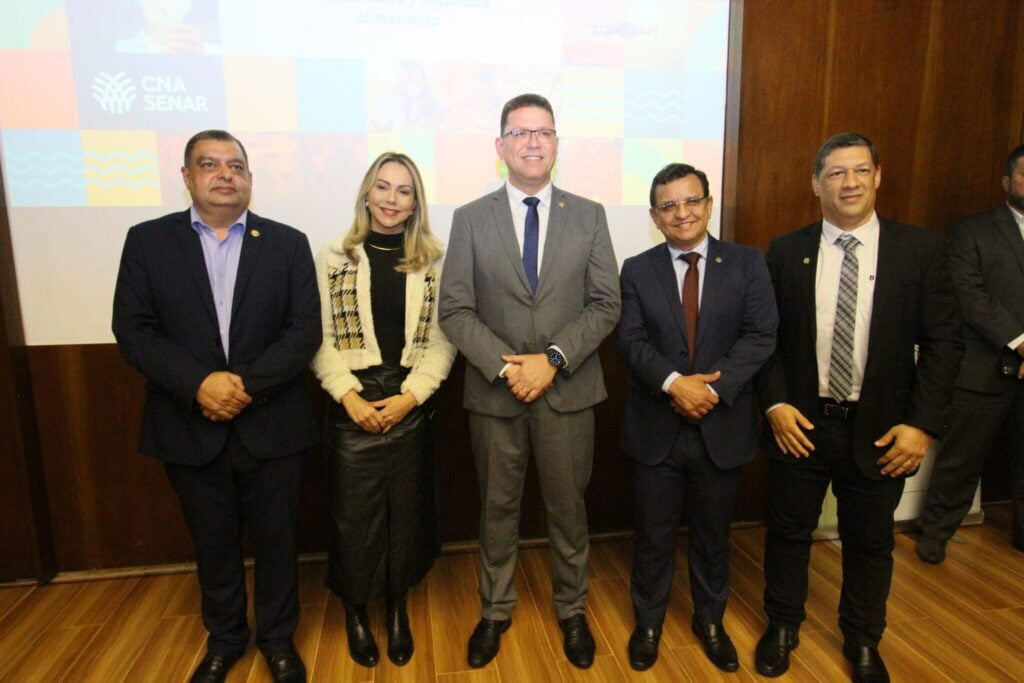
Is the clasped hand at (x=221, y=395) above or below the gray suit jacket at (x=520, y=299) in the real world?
below

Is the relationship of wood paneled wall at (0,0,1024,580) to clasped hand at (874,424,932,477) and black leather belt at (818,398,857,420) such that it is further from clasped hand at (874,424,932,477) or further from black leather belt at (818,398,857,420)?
clasped hand at (874,424,932,477)

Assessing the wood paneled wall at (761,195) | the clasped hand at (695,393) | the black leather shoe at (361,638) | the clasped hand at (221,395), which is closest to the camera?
the clasped hand at (221,395)

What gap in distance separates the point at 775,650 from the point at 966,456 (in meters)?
1.56

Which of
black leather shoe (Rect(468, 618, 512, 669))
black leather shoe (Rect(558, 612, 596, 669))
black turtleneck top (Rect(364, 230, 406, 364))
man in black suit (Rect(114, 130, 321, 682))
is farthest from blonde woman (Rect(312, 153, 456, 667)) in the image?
black leather shoe (Rect(558, 612, 596, 669))

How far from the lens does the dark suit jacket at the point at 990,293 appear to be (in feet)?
9.41

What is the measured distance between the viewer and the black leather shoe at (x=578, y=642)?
88.2 inches

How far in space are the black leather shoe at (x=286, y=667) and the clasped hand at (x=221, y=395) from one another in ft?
2.78

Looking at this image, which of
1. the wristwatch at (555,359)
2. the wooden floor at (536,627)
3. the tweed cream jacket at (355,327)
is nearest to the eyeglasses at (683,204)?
the wristwatch at (555,359)

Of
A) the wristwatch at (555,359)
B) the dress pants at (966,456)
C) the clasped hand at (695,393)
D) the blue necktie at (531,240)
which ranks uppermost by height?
the blue necktie at (531,240)

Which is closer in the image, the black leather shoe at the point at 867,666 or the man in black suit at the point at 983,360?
the black leather shoe at the point at 867,666

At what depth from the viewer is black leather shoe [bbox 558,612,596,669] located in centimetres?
224

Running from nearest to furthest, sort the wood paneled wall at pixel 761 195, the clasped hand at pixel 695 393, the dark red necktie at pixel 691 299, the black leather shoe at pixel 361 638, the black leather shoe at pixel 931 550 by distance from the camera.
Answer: the clasped hand at pixel 695 393 < the dark red necktie at pixel 691 299 < the black leather shoe at pixel 361 638 < the wood paneled wall at pixel 761 195 < the black leather shoe at pixel 931 550

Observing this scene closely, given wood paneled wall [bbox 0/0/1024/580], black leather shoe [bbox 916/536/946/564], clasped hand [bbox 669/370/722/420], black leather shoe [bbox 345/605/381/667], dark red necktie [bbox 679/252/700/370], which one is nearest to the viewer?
clasped hand [bbox 669/370/722/420]

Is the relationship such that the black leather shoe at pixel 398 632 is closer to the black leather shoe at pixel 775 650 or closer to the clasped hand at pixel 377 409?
the clasped hand at pixel 377 409
